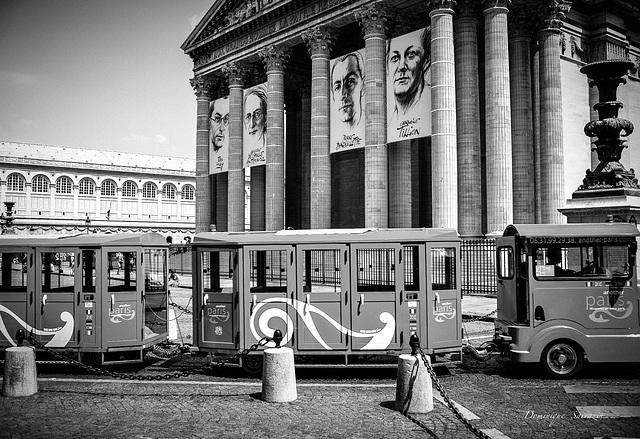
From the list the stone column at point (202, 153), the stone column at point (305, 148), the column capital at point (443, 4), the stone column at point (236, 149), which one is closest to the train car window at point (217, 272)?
the column capital at point (443, 4)

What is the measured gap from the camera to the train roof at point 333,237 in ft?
40.1

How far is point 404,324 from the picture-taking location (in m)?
12.1

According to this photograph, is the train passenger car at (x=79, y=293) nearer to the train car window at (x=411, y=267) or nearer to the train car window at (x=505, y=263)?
the train car window at (x=411, y=267)

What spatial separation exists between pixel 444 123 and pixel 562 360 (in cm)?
1921

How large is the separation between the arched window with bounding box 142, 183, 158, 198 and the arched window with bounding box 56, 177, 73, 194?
10.3 metres

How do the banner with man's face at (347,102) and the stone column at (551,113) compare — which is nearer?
the stone column at (551,113)

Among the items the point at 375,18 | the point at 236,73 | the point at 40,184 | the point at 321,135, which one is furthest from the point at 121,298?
the point at 40,184

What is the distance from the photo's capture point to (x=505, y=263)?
13008mm

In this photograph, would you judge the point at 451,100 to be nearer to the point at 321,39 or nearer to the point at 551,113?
the point at 551,113

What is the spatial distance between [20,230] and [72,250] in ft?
247

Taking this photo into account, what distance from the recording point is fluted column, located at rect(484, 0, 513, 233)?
29703mm

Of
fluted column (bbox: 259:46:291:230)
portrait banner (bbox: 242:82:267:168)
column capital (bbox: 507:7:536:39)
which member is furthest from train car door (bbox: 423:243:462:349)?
portrait banner (bbox: 242:82:267:168)

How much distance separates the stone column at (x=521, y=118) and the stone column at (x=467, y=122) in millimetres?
2778
